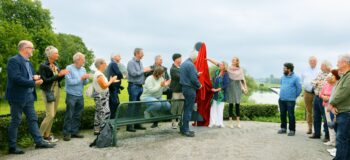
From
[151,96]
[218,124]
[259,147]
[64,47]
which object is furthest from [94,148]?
[64,47]

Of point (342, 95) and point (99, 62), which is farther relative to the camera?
point (99, 62)

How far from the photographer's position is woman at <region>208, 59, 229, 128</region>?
10430mm

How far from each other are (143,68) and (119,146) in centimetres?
277

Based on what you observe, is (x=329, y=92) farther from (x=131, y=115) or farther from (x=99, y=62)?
(x=99, y=62)

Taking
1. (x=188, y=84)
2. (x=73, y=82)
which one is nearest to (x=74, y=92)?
(x=73, y=82)

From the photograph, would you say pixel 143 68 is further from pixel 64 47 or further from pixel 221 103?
pixel 64 47

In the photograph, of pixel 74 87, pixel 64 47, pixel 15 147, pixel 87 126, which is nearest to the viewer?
pixel 15 147

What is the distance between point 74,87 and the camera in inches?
327

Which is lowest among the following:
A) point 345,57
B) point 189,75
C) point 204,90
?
point 204,90

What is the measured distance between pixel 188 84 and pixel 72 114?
9.26 ft

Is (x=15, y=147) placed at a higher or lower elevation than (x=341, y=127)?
lower

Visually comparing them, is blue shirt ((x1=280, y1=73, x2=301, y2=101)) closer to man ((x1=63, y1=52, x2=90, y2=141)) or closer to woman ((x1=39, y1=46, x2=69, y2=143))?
man ((x1=63, y1=52, x2=90, y2=141))

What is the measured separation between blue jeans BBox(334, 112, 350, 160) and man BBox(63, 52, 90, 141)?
5328 mm

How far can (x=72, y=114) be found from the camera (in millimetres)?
8328
